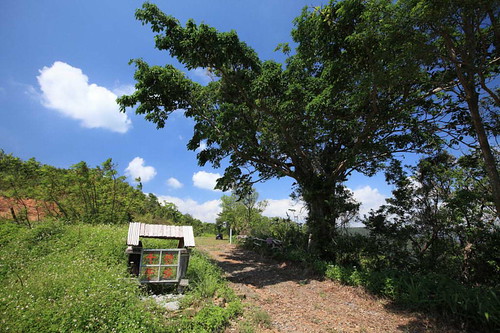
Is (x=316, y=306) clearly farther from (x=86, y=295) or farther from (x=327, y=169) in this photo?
(x=327, y=169)

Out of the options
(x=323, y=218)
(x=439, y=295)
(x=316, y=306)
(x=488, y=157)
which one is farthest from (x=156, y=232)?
(x=488, y=157)

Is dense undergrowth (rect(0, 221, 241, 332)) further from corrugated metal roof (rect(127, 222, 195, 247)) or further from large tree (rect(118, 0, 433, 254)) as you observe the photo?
large tree (rect(118, 0, 433, 254))

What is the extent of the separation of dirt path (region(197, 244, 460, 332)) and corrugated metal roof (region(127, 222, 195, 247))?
7.93 feet

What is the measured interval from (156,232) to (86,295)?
8.67 feet

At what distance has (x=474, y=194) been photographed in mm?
6156

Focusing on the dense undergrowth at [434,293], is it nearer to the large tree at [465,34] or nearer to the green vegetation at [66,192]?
the large tree at [465,34]

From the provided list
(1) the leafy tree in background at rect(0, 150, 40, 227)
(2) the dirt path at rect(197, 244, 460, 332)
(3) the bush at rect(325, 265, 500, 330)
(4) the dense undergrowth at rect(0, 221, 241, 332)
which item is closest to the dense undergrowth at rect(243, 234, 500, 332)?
A: (3) the bush at rect(325, 265, 500, 330)

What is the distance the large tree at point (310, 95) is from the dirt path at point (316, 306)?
2789 mm

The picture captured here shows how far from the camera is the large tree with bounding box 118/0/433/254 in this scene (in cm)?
641

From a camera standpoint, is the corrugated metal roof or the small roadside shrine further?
the corrugated metal roof

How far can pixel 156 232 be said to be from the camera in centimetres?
676

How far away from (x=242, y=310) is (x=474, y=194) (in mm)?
7066

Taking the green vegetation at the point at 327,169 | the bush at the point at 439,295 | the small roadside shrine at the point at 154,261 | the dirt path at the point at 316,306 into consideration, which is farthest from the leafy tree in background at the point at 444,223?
the small roadside shrine at the point at 154,261

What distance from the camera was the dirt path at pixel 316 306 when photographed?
202 inches
